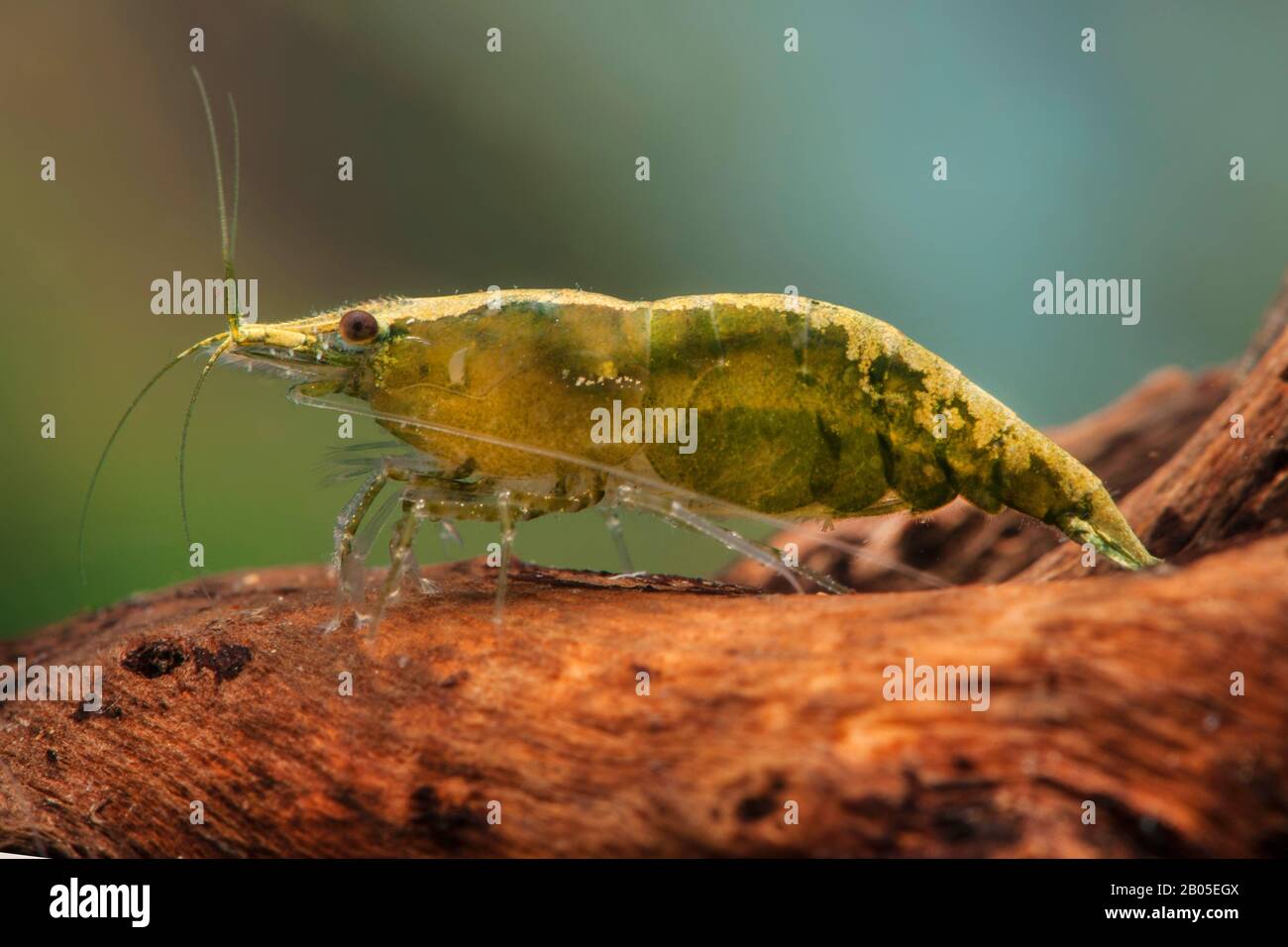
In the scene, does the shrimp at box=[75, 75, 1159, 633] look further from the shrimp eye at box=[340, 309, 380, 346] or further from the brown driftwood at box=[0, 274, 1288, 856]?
the brown driftwood at box=[0, 274, 1288, 856]

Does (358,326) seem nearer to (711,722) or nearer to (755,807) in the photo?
(711,722)

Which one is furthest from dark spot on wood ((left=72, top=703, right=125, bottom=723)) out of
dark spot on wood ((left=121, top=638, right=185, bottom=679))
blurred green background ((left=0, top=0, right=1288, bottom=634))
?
blurred green background ((left=0, top=0, right=1288, bottom=634))

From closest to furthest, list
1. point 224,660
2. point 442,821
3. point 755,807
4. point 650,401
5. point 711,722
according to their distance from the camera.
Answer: point 755,807
point 711,722
point 442,821
point 224,660
point 650,401

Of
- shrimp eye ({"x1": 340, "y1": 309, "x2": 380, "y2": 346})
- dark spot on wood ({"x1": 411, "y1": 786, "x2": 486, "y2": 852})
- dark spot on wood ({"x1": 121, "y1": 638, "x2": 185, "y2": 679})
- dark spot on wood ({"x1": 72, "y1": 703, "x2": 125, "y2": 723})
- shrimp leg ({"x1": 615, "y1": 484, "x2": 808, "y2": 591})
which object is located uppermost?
shrimp eye ({"x1": 340, "y1": 309, "x2": 380, "y2": 346})

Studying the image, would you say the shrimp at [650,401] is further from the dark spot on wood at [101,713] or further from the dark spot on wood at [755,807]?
the dark spot on wood at [755,807]

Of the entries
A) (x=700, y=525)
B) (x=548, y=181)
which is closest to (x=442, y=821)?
(x=700, y=525)
